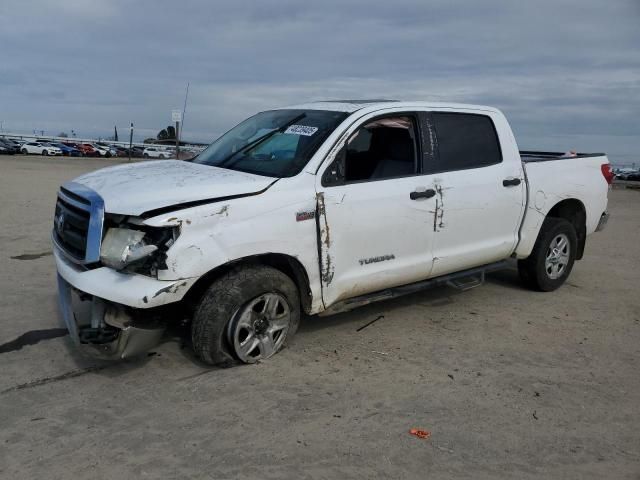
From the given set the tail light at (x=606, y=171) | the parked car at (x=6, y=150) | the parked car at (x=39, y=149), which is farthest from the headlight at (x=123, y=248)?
the parked car at (x=39, y=149)

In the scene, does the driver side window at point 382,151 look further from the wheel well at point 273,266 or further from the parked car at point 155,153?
the parked car at point 155,153

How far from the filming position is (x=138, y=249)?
3.53 metres

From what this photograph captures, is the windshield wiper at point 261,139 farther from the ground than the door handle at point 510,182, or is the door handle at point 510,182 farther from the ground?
the windshield wiper at point 261,139

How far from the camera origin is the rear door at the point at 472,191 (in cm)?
496

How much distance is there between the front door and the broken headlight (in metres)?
1.13

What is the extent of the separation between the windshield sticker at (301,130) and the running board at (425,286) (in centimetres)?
133

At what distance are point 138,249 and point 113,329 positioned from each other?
59 cm

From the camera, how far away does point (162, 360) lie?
4281 millimetres

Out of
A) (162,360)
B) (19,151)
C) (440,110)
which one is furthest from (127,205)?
(19,151)

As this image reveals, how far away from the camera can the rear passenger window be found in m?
5.04

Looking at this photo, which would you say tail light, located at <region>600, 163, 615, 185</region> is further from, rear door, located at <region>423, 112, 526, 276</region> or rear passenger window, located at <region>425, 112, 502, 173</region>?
rear passenger window, located at <region>425, 112, 502, 173</region>

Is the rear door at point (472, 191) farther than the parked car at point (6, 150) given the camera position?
No

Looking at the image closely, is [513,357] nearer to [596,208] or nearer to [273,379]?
[273,379]

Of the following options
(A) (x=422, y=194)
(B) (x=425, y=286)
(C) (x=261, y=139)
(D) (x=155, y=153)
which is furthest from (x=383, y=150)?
(D) (x=155, y=153)
